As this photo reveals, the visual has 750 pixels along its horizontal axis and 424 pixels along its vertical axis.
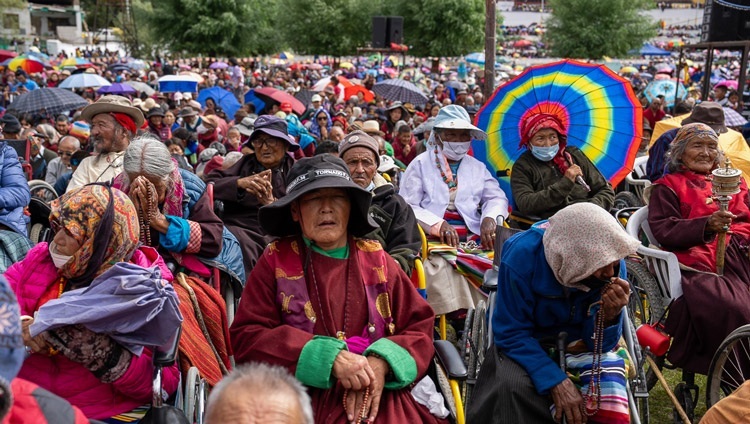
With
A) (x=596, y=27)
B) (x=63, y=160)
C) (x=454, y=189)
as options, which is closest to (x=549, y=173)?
(x=454, y=189)

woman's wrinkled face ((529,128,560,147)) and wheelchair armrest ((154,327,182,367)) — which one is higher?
woman's wrinkled face ((529,128,560,147))

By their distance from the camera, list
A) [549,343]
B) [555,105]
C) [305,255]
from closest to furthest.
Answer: [305,255] < [549,343] < [555,105]

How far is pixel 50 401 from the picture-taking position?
2.17 metres

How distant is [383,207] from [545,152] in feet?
4.76

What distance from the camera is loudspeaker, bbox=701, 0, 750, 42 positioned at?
46.4 feet

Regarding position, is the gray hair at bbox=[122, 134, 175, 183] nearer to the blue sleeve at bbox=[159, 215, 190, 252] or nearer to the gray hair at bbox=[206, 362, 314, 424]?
the blue sleeve at bbox=[159, 215, 190, 252]

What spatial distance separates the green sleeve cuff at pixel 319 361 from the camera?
10.3 ft

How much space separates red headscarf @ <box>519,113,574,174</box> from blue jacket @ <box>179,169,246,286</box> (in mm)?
2417

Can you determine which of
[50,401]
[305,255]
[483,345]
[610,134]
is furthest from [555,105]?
[50,401]

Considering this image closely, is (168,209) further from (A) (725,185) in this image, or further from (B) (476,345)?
(A) (725,185)

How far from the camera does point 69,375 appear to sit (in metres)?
3.13

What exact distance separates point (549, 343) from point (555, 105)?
3022 millimetres

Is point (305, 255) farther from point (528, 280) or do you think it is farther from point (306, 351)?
point (528, 280)

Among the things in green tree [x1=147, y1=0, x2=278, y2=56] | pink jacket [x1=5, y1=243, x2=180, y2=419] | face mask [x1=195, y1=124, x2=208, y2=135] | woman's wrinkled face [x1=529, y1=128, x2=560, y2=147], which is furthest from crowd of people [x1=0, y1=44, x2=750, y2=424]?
green tree [x1=147, y1=0, x2=278, y2=56]
